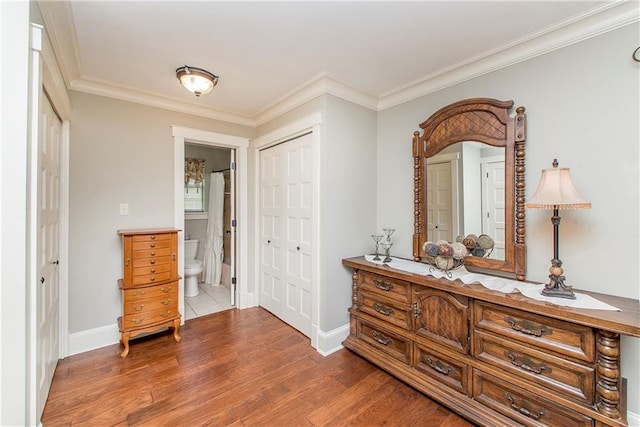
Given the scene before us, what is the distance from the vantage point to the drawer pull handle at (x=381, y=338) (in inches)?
88.6

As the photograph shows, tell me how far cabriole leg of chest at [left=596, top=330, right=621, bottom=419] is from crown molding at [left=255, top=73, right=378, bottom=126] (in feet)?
7.95

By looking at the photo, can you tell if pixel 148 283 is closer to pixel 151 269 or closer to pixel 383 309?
pixel 151 269

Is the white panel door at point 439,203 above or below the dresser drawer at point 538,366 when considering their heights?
above

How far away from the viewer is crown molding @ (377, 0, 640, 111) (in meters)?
1.56

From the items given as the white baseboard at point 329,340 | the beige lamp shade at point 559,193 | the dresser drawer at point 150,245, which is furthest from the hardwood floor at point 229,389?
the beige lamp shade at point 559,193

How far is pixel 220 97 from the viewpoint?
9.44ft

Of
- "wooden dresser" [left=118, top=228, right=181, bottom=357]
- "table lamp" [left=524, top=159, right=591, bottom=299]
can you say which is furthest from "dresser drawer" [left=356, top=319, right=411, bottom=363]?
"wooden dresser" [left=118, top=228, right=181, bottom=357]

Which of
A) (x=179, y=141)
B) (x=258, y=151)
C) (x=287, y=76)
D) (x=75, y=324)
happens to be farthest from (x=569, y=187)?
(x=75, y=324)

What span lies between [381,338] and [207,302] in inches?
99.0

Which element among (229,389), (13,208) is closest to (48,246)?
(13,208)

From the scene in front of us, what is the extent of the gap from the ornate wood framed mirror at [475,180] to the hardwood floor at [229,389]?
1157mm

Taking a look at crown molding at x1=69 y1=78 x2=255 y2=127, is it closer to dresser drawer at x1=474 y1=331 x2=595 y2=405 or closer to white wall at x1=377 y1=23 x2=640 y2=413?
white wall at x1=377 y1=23 x2=640 y2=413

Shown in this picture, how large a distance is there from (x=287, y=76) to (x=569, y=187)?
2211 mm

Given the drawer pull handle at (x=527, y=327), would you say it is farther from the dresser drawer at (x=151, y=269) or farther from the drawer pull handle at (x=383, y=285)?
the dresser drawer at (x=151, y=269)
